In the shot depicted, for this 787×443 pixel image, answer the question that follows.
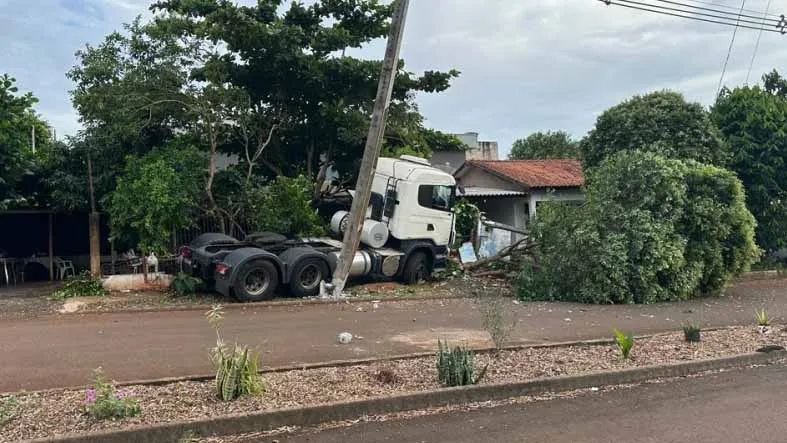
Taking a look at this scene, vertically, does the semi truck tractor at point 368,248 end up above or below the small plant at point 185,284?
above

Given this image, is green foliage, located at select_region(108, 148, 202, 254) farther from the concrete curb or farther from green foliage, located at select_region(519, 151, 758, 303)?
the concrete curb

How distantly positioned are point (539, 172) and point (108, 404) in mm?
→ 23445

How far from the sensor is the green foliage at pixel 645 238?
13883mm

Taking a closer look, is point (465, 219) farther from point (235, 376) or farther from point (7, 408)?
point (7, 408)

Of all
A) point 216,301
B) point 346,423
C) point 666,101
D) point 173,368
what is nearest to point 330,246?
point 216,301

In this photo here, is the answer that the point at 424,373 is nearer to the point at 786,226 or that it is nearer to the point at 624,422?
the point at 624,422

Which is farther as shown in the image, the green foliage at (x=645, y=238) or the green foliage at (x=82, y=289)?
the green foliage at (x=82, y=289)

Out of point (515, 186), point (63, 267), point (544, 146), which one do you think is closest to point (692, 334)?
point (63, 267)

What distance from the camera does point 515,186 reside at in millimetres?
25000

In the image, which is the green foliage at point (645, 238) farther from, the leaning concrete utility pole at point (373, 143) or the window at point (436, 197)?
the leaning concrete utility pole at point (373, 143)

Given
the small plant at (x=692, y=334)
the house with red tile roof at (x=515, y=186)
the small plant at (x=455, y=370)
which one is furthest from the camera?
the house with red tile roof at (x=515, y=186)

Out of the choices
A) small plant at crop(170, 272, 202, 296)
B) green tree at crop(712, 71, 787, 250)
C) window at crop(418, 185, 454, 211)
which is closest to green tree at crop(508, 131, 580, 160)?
green tree at crop(712, 71, 787, 250)

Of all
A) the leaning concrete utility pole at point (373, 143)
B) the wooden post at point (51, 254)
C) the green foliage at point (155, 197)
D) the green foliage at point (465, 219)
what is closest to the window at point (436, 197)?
the leaning concrete utility pole at point (373, 143)

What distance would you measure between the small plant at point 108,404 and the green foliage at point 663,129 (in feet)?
53.3
